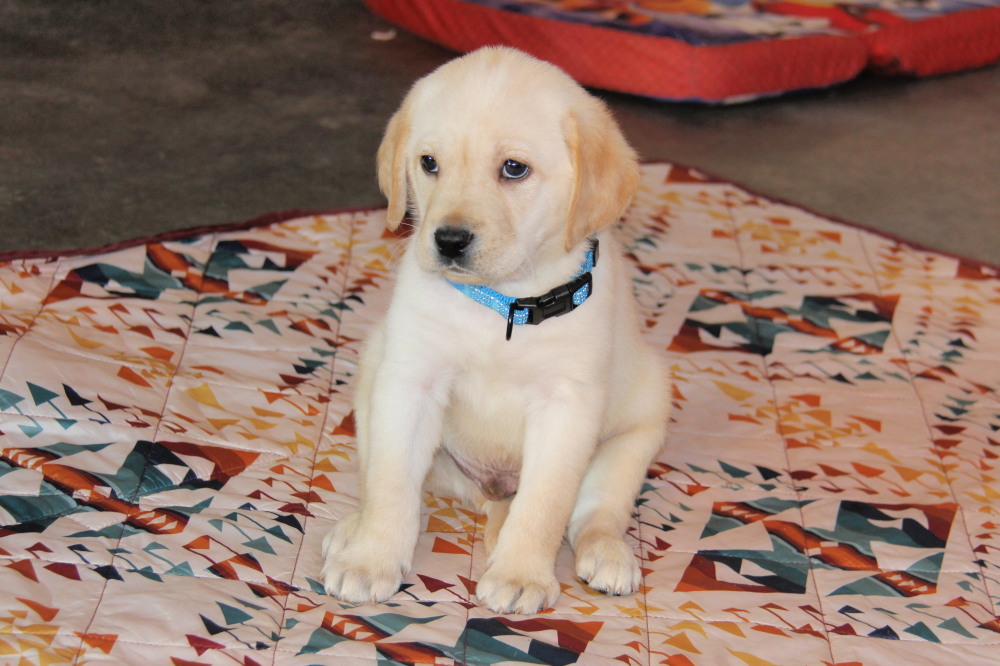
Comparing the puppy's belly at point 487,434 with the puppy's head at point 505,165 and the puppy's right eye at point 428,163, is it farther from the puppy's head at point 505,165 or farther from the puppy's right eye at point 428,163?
the puppy's right eye at point 428,163

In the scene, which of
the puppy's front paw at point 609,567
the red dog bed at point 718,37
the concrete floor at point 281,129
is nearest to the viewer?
the puppy's front paw at point 609,567

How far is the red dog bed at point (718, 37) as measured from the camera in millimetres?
5773

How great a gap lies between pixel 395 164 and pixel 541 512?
0.80 meters

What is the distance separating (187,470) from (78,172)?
9.42 feet

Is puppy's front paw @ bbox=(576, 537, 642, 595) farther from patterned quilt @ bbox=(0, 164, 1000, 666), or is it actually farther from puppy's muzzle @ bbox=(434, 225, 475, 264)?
puppy's muzzle @ bbox=(434, 225, 475, 264)

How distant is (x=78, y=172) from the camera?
5055mm

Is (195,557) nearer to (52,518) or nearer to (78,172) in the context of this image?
(52,518)

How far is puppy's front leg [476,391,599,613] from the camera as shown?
89.0 inches

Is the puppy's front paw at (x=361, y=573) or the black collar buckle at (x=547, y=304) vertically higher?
the black collar buckle at (x=547, y=304)

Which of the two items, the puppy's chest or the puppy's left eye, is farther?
the puppy's chest

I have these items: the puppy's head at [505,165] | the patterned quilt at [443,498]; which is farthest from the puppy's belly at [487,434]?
the puppy's head at [505,165]

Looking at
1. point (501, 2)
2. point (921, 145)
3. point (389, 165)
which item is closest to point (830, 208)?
point (921, 145)

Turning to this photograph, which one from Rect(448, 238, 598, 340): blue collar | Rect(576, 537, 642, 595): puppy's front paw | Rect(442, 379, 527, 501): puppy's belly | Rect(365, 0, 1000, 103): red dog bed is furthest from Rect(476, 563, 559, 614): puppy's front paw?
Rect(365, 0, 1000, 103): red dog bed

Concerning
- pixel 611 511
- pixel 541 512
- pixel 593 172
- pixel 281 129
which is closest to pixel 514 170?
pixel 593 172
